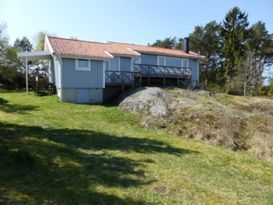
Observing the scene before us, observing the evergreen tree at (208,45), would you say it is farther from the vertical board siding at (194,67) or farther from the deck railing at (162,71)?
the deck railing at (162,71)

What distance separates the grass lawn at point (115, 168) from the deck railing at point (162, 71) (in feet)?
44.1

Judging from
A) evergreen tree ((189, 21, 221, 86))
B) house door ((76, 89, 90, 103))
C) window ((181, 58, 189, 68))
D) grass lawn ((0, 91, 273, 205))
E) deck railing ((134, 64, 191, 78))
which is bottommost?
grass lawn ((0, 91, 273, 205))

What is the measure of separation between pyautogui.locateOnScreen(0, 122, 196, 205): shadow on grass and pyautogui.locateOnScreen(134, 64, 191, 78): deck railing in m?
15.3

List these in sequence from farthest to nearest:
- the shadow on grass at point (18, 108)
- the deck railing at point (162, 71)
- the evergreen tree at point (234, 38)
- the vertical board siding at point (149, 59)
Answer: the evergreen tree at point (234, 38) → the vertical board siding at point (149, 59) → the deck railing at point (162, 71) → the shadow on grass at point (18, 108)

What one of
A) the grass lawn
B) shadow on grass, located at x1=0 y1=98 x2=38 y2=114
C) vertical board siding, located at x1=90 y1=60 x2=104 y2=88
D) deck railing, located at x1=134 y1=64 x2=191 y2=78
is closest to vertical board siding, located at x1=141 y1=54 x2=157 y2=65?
deck railing, located at x1=134 y1=64 x2=191 y2=78

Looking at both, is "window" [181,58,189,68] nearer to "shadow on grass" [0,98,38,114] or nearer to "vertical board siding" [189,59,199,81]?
"vertical board siding" [189,59,199,81]

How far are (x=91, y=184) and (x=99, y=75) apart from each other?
15.7 meters

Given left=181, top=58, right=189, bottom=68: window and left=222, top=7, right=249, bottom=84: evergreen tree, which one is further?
left=222, top=7, right=249, bottom=84: evergreen tree

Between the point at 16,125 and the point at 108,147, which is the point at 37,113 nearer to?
the point at 16,125

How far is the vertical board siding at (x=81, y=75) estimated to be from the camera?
2175 centimetres

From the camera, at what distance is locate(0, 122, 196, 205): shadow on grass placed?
7.30 metres

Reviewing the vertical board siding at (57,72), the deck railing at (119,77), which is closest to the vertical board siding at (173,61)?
the deck railing at (119,77)

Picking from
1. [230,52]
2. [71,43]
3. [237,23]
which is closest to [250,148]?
[71,43]

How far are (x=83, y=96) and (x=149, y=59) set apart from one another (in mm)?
9613
